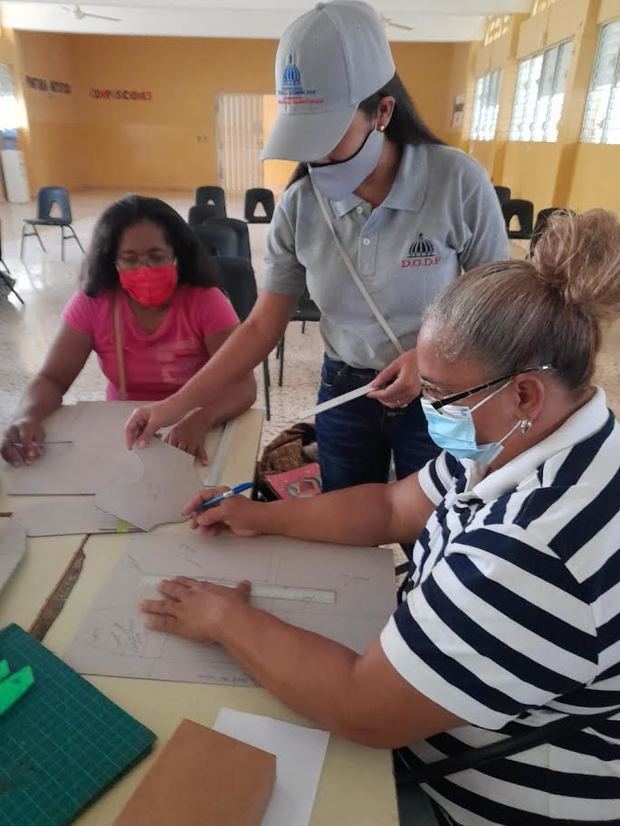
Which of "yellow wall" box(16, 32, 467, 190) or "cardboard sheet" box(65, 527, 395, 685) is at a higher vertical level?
"yellow wall" box(16, 32, 467, 190)

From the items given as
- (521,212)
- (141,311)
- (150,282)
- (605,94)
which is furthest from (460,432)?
(605,94)

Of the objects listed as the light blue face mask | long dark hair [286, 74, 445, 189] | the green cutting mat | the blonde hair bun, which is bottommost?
the green cutting mat

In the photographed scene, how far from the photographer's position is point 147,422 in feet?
4.29

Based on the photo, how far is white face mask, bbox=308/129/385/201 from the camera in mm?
1186

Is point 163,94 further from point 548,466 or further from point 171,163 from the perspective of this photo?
point 548,466

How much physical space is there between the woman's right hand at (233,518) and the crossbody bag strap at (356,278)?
494 millimetres

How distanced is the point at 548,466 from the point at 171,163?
14.1 m

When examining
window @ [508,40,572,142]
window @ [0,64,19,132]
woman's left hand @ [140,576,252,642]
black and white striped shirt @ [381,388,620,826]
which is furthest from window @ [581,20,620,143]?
window @ [0,64,19,132]

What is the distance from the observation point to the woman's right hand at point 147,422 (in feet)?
4.27

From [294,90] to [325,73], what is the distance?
65 mm

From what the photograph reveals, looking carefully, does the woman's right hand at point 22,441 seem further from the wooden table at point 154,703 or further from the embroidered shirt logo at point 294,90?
the embroidered shirt logo at point 294,90

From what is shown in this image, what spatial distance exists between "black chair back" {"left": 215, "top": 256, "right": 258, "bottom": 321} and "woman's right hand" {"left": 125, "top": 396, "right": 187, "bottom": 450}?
1.56 meters

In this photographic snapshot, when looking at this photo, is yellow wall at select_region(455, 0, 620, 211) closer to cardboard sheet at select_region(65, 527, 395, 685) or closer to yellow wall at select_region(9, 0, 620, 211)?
yellow wall at select_region(9, 0, 620, 211)

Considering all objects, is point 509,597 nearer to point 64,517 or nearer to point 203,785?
point 203,785
